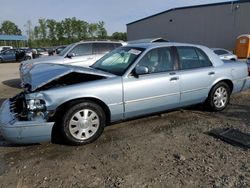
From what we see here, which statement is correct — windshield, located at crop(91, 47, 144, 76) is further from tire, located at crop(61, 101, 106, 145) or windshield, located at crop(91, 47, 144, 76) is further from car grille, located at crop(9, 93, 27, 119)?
car grille, located at crop(9, 93, 27, 119)

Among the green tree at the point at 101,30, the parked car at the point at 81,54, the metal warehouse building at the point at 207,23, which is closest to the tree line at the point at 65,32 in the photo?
the green tree at the point at 101,30

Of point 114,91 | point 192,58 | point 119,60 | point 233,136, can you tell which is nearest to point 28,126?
point 114,91

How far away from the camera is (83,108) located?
14.0 ft

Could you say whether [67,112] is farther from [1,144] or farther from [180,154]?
[180,154]

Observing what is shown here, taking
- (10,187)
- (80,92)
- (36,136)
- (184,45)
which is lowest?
(10,187)

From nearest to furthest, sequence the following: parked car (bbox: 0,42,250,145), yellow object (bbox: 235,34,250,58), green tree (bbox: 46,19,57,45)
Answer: parked car (bbox: 0,42,250,145) < yellow object (bbox: 235,34,250,58) < green tree (bbox: 46,19,57,45)

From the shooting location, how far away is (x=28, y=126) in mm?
3951

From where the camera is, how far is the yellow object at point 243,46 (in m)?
19.5

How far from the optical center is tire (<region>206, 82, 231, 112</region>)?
584 centimetres

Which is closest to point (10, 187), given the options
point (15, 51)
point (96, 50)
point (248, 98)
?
point (248, 98)

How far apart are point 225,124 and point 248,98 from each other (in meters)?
2.46

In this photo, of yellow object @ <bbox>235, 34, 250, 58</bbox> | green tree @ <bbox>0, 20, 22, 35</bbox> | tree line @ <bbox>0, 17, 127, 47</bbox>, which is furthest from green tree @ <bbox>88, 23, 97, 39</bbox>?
yellow object @ <bbox>235, 34, 250, 58</bbox>

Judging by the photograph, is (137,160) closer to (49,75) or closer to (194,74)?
(49,75)

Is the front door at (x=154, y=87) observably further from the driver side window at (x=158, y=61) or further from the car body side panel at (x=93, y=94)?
the car body side panel at (x=93, y=94)
